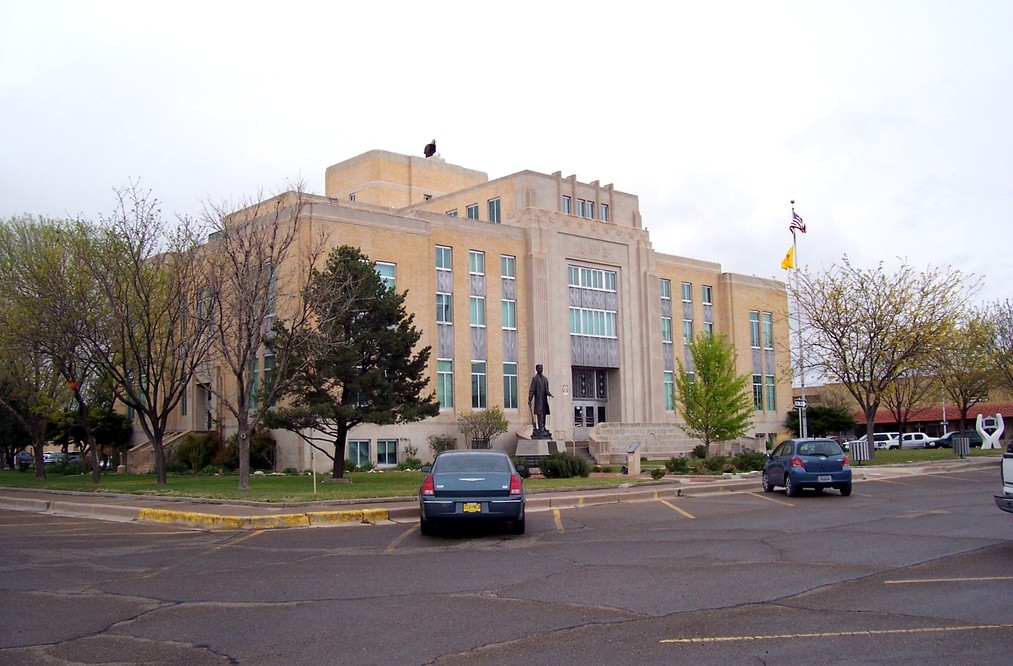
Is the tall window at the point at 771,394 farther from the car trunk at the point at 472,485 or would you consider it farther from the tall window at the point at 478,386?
the car trunk at the point at 472,485

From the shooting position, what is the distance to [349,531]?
16312 mm

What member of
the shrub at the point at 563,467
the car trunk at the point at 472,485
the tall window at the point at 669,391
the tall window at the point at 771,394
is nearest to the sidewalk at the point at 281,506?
the car trunk at the point at 472,485

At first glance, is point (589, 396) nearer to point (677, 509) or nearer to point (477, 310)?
point (477, 310)

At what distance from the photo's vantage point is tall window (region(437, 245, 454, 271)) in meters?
46.7

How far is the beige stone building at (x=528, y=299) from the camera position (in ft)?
146

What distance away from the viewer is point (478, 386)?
4728 centimetres

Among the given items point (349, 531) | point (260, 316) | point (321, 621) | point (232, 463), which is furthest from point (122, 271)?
point (321, 621)

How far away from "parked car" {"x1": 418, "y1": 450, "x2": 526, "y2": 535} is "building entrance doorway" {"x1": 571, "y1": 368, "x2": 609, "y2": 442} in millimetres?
36733

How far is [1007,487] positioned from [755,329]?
53.6 m

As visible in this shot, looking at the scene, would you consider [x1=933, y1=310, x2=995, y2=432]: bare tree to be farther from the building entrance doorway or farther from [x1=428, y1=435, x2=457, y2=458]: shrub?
[x1=428, y1=435, x2=457, y2=458]: shrub

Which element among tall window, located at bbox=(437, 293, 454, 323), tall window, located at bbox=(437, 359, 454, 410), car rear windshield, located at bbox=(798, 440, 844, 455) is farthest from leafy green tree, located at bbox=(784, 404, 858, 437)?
car rear windshield, located at bbox=(798, 440, 844, 455)

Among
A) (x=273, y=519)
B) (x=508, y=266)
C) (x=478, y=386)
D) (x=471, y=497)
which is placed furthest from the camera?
(x=508, y=266)

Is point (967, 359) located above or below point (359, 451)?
above

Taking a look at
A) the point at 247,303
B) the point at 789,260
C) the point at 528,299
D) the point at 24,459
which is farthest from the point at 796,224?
the point at 24,459
